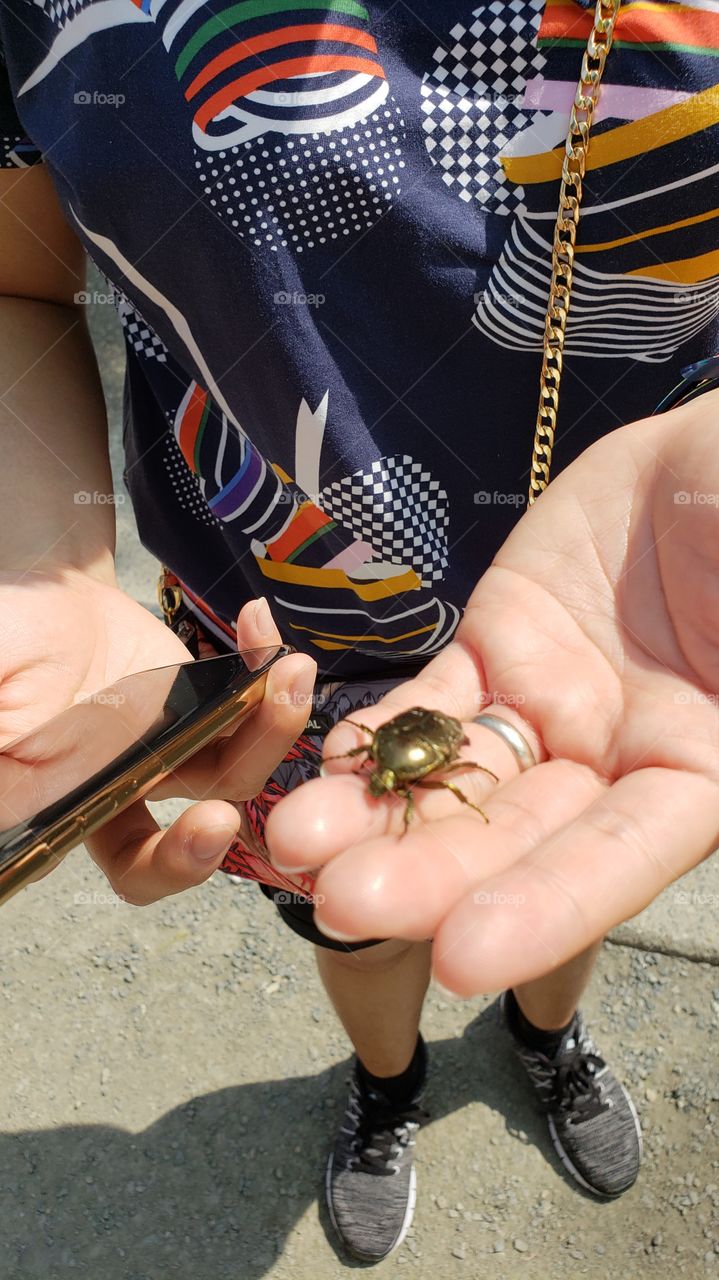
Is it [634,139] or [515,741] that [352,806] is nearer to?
[515,741]

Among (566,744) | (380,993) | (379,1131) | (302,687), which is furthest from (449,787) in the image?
(379,1131)

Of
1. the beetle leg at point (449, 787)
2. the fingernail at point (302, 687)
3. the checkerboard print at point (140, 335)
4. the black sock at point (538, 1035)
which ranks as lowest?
the black sock at point (538, 1035)

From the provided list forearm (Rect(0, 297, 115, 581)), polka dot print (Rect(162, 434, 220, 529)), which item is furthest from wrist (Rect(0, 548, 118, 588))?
polka dot print (Rect(162, 434, 220, 529))

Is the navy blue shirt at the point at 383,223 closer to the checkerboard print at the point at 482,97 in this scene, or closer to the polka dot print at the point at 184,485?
the checkerboard print at the point at 482,97

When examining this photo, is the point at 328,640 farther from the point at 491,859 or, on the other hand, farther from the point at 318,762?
the point at 491,859

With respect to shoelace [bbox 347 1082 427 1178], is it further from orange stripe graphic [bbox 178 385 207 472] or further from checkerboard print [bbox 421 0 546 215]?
checkerboard print [bbox 421 0 546 215]

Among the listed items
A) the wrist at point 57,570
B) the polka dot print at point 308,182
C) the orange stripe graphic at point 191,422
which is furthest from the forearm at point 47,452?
the polka dot print at point 308,182
